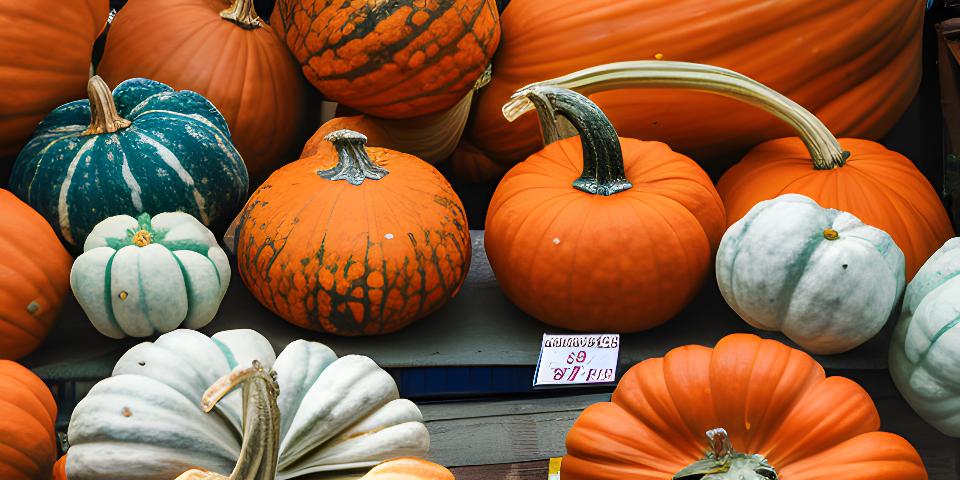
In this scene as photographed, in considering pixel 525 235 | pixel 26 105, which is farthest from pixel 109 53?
pixel 525 235

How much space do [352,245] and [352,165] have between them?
0.68ft

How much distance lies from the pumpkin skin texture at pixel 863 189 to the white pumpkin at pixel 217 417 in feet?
3.62

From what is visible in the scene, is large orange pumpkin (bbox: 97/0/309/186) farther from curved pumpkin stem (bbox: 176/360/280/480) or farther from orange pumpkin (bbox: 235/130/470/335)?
curved pumpkin stem (bbox: 176/360/280/480)

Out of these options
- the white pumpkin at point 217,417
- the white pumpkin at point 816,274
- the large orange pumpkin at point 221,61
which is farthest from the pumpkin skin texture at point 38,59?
the white pumpkin at point 816,274

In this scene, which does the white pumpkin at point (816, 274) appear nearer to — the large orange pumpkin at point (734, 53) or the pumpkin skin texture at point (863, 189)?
the pumpkin skin texture at point (863, 189)

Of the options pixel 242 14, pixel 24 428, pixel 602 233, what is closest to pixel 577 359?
pixel 602 233

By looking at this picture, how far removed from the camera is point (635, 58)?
229 cm

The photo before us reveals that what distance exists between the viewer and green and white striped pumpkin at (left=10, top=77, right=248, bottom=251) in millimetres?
1888

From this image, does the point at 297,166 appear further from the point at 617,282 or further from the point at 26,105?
the point at 617,282

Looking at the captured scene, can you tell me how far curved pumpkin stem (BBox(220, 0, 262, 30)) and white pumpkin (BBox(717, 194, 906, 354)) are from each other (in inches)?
53.8

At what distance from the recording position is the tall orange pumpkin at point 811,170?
1.97m

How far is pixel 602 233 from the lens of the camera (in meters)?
1.82

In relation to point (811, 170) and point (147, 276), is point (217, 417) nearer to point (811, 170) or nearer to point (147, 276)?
point (147, 276)

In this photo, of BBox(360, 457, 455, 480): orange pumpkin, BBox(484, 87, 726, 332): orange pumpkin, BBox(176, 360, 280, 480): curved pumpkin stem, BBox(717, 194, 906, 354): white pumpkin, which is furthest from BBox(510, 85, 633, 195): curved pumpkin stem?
BBox(176, 360, 280, 480): curved pumpkin stem
